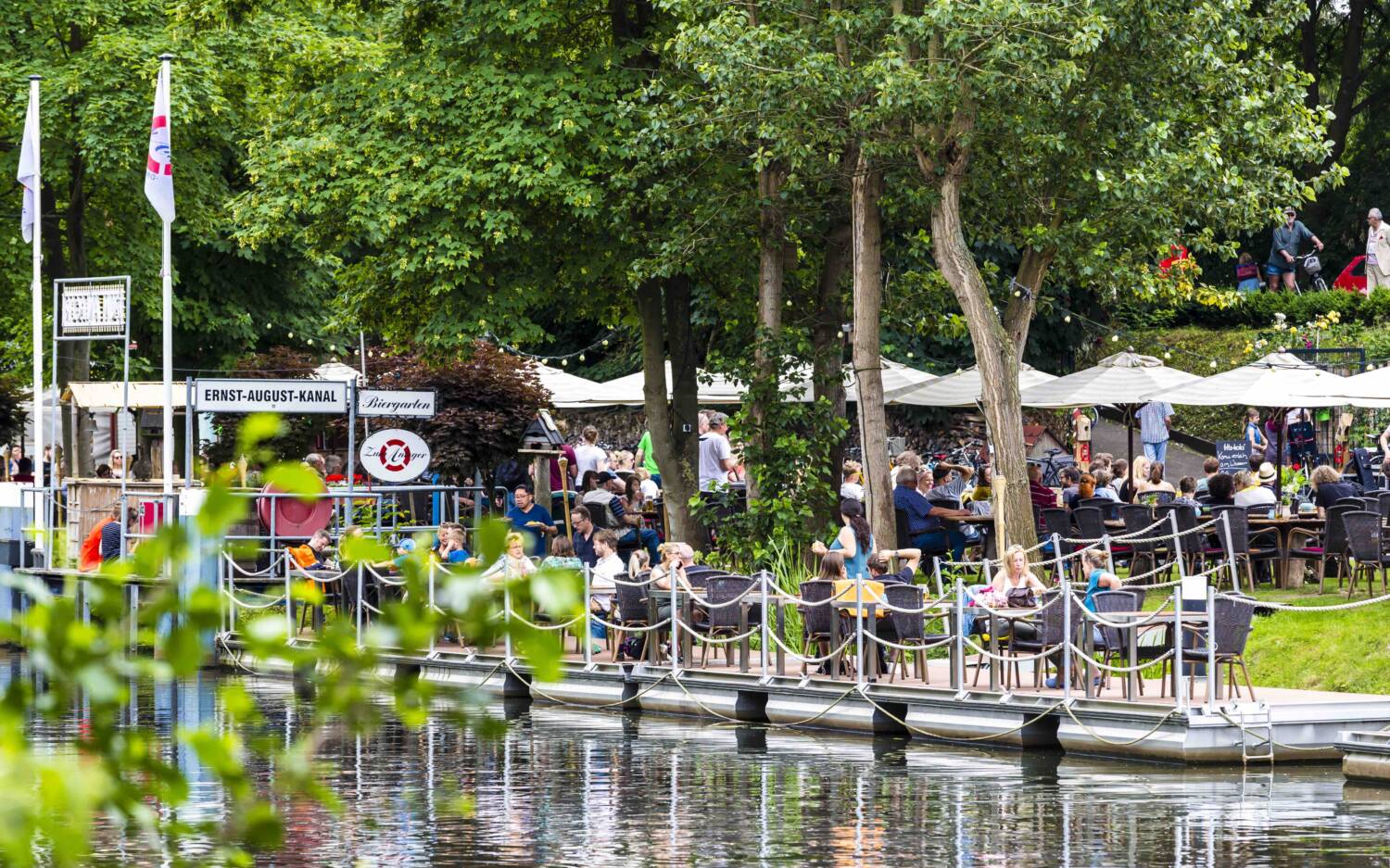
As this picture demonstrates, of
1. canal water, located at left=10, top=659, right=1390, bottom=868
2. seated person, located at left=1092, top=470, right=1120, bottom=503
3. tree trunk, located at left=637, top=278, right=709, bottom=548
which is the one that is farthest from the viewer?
tree trunk, located at left=637, top=278, right=709, bottom=548

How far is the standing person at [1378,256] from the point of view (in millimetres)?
40116

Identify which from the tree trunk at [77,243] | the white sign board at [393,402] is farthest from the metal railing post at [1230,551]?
the tree trunk at [77,243]

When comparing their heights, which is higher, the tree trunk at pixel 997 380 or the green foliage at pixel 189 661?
the tree trunk at pixel 997 380

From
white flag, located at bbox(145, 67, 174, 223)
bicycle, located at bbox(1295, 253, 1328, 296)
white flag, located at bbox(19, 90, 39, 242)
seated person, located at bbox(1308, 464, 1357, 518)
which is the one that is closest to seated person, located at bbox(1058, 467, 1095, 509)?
seated person, located at bbox(1308, 464, 1357, 518)

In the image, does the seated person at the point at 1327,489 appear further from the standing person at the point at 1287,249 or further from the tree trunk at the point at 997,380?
the standing person at the point at 1287,249

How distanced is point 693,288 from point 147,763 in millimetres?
25369

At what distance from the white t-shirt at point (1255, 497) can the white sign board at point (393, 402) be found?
9.35 meters

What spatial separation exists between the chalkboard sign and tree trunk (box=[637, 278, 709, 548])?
738cm

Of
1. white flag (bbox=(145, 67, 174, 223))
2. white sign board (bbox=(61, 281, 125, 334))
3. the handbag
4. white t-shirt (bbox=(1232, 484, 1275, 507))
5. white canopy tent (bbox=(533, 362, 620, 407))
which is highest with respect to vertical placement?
white flag (bbox=(145, 67, 174, 223))

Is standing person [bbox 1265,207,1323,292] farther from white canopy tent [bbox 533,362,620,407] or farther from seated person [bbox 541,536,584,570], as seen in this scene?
seated person [bbox 541,536,584,570]

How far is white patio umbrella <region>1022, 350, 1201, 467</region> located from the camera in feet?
90.1

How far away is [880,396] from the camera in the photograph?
77.3 ft

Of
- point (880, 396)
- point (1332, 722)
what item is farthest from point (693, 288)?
point (1332, 722)

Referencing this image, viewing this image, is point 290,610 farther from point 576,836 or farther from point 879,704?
point 576,836
